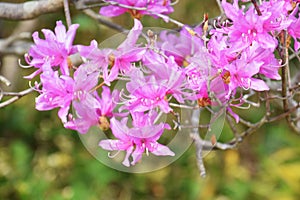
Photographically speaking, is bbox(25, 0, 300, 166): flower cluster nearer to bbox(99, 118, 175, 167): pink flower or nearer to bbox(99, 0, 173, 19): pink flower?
bbox(99, 118, 175, 167): pink flower

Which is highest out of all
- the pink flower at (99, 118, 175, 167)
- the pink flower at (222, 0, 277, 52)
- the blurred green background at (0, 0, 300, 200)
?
the pink flower at (222, 0, 277, 52)

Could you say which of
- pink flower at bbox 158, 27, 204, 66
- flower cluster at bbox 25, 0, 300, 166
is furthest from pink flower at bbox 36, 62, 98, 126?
pink flower at bbox 158, 27, 204, 66

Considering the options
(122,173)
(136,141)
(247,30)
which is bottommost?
(122,173)

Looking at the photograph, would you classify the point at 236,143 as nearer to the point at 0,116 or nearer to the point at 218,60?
the point at 218,60

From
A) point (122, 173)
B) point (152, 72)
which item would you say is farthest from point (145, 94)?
point (122, 173)

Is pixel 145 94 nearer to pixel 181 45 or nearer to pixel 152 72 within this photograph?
pixel 152 72

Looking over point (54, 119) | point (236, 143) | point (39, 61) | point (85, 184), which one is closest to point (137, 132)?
point (39, 61)
